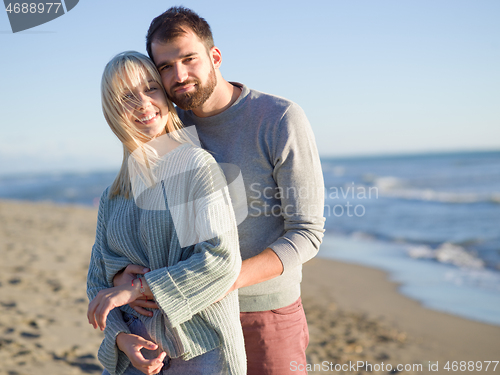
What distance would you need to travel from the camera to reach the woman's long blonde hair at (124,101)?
1761 millimetres

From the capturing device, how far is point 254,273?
5.55ft

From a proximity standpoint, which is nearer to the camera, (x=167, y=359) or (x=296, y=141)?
(x=167, y=359)

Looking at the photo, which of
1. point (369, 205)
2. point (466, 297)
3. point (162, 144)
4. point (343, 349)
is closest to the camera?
point (162, 144)

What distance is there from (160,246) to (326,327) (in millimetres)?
3712

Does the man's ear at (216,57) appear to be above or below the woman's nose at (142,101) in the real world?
above

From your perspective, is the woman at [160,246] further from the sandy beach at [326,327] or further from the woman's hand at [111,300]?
the sandy beach at [326,327]

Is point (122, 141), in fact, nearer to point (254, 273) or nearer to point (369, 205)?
point (254, 273)

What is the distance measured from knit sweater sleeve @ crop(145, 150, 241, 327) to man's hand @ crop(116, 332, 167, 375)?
163 mm

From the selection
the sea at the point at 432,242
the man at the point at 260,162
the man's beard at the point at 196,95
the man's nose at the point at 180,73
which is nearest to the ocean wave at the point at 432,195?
the sea at the point at 432,242

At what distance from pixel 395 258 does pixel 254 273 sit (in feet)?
21.9

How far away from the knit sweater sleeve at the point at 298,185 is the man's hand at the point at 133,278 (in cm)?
56

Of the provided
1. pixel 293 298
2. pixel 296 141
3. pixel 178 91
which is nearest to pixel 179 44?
pixel 178 91

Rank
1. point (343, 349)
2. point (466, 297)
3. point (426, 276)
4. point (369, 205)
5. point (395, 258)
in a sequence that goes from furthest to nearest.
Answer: point (369, 205), point (395, 258), point (426, 276), point (466, 297), point (343, 349)

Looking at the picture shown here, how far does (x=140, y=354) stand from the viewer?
1570 mm
